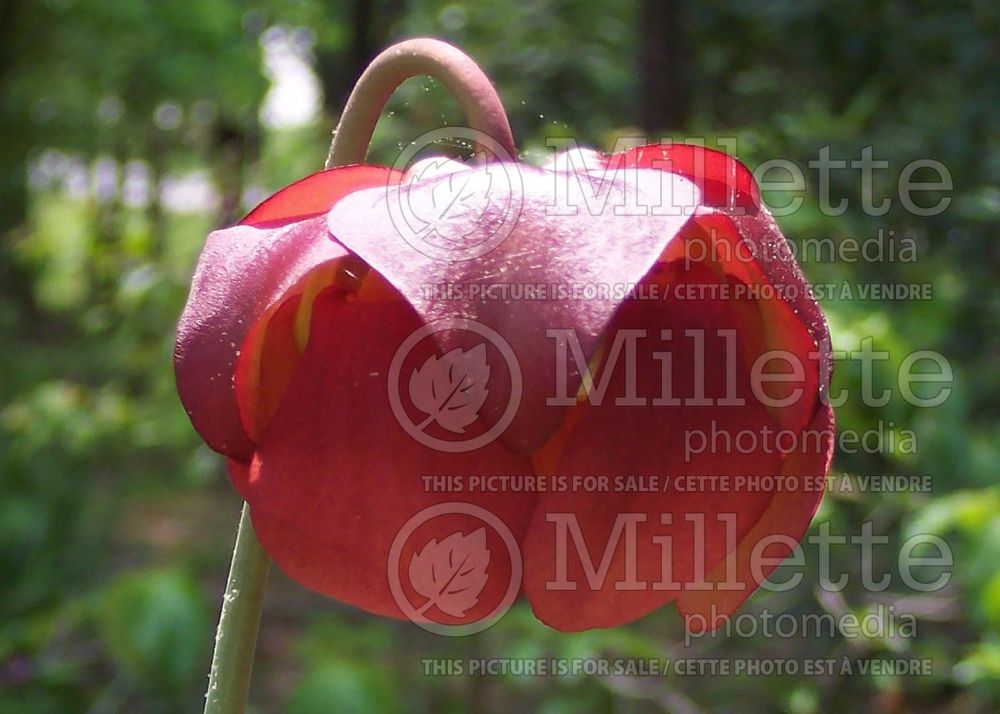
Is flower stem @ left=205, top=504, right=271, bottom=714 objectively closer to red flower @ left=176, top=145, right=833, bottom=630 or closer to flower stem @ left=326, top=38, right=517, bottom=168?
red flower @ left=176, top=145, right=833, bottom=630

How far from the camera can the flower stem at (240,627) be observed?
432 millimetres

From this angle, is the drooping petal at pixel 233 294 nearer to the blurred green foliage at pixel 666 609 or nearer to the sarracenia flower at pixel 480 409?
the sarracenia flower at pixel 480 409

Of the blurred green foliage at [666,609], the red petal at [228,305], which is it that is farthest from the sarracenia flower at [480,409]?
the blurred green foliage at [666,609]

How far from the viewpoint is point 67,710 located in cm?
210

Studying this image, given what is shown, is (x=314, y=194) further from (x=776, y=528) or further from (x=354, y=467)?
(x=776, y=528)

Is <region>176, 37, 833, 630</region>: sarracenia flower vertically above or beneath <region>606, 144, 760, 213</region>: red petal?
beneath

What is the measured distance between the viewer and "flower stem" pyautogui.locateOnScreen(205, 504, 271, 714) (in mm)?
432

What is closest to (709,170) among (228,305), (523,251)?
(523,251)

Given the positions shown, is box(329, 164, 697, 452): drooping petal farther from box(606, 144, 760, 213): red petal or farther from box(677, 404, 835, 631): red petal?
box(677, 404, 835, 631): red petal

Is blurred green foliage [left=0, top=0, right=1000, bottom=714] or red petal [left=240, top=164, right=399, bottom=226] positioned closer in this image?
red petal [left=240, top=164, right=399, bottom=226]

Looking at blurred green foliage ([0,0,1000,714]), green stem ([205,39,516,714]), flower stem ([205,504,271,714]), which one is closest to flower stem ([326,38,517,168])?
green stem ([205,39,516,714])

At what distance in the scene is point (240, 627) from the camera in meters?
0.43

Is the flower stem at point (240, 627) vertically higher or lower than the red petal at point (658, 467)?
lower

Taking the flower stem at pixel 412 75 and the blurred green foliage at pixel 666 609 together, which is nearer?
the flower stem at pixel 412 75
